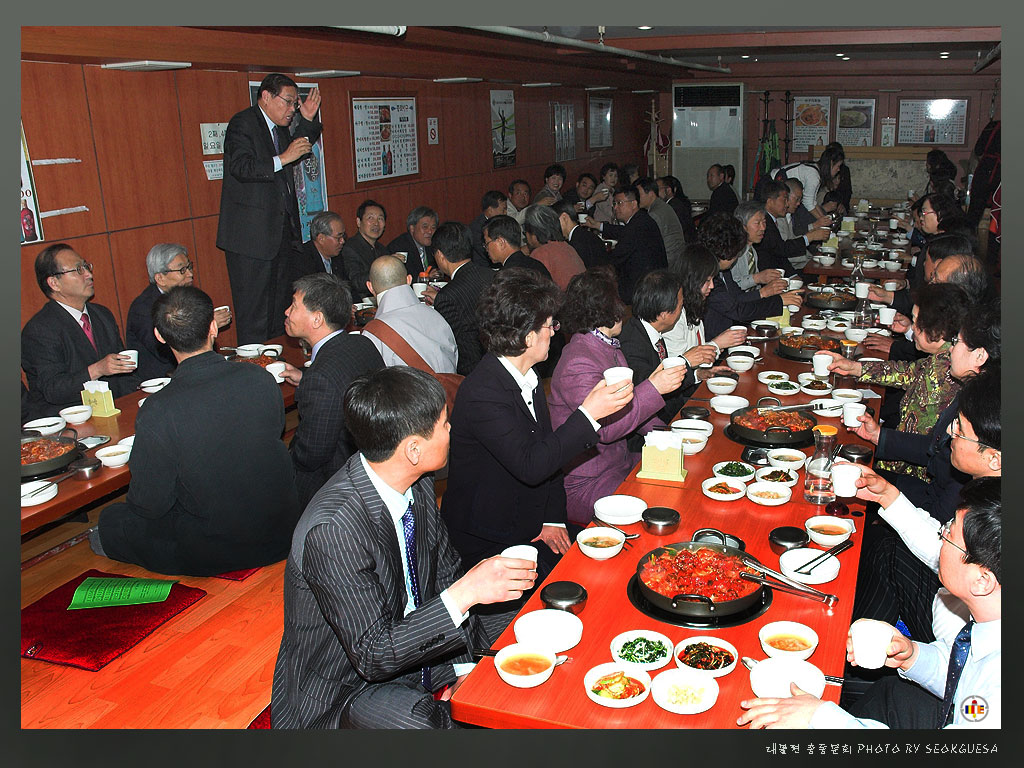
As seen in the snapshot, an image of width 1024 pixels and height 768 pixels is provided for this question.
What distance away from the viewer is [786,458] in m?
3.19

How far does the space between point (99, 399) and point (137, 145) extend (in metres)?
2.51

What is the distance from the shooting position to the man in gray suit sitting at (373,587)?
208 centimetres

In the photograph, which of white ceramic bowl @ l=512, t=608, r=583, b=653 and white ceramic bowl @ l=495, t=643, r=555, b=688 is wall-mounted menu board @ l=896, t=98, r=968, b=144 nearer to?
white ceramic bowl @ l=512, t=608, r=583, b=653

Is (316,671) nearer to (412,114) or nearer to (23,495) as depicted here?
(23,495)

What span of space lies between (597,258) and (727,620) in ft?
20.1

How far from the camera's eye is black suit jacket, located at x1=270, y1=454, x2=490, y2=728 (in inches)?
81.4

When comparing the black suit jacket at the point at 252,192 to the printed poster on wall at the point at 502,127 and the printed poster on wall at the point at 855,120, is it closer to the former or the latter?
the printed poster on wall at the point at 502,127

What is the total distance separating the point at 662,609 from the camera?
2213 mm

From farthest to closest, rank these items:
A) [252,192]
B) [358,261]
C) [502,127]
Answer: [502,127] < [358,261] < [252,192]

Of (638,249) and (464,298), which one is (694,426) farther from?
(638,249)

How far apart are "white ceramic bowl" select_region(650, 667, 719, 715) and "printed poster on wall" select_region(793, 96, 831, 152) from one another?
16.4m

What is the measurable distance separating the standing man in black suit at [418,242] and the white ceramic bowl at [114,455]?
13.1ft

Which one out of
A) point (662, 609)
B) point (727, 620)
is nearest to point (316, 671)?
point (662, 609)

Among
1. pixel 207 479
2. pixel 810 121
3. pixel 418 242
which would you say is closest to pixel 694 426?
pixel 207 479
